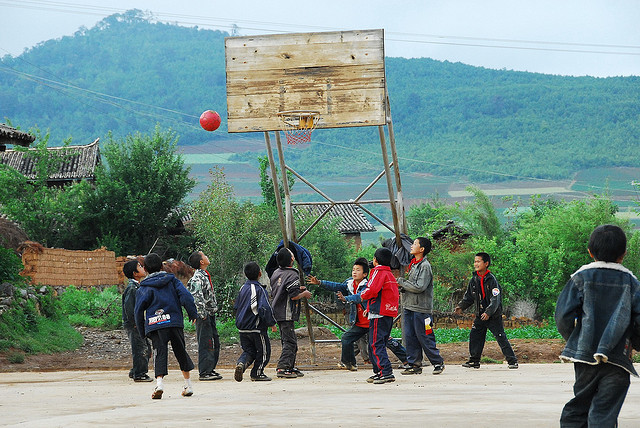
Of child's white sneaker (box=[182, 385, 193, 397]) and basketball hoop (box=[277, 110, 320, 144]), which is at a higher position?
basketball hoop (box=[277, 110, 320, 144])

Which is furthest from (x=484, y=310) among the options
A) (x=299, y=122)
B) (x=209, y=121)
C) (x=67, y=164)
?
(x=67, y=164)

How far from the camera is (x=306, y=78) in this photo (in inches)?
511

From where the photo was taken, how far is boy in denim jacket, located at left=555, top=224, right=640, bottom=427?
235 inches

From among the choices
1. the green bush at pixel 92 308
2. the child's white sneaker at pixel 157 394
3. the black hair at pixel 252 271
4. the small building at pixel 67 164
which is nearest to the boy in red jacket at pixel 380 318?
the black hair at pixel 252 271

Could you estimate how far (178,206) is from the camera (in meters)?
43.6

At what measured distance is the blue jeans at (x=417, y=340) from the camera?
12.6 metres

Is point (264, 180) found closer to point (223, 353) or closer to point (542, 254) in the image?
point (542, 254)

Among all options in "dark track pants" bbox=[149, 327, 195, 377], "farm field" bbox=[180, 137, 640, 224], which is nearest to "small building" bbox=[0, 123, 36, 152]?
"dark track pants" bbox=[149, 327, 195, 377]

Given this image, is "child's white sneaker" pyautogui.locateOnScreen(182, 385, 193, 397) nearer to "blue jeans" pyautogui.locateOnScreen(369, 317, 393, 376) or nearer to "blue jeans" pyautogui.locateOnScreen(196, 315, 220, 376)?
"blue jeans" pyautogui.locateOnScreen(196, 315, 220, 376)

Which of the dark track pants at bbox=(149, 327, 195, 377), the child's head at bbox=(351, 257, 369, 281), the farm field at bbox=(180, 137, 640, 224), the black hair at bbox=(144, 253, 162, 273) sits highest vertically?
the farm field at bbox=(180, 137, 640, 224)

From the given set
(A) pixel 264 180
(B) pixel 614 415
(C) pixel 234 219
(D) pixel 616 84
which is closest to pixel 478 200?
(A) pixel 264 180

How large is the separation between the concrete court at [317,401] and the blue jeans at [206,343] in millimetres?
364

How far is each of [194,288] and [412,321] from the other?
330 cm

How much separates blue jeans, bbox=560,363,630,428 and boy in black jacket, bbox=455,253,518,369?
700 centimetres
